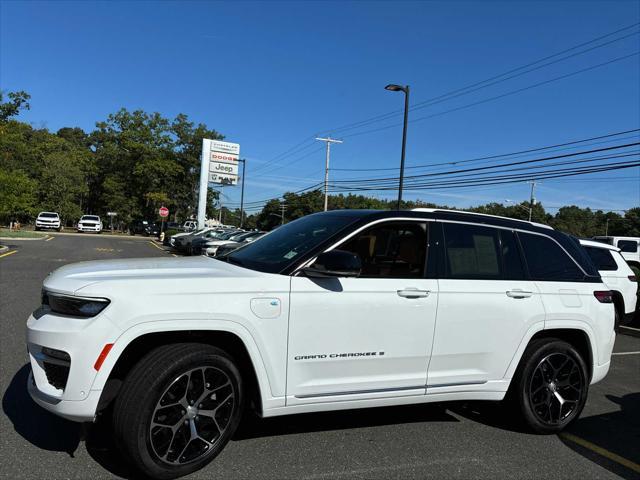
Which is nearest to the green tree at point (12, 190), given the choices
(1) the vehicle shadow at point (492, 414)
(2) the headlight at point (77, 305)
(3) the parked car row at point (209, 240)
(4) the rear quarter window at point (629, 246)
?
(3) the parked car row at point (209, 240)

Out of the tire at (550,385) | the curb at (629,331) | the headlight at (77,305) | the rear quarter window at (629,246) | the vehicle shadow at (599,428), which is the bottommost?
the vehicle shadow at (599,428)

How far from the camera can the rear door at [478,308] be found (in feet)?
12.4

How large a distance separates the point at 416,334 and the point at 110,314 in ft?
7.00

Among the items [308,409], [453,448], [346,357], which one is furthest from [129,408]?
[453,448]

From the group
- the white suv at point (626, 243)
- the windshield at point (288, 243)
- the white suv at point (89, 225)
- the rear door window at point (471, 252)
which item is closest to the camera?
the windshield at point (288, 243)

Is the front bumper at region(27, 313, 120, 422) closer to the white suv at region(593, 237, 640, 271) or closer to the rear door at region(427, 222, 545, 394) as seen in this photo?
the rear door at region(427, 222, 545, 394)

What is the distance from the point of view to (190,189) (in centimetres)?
5722

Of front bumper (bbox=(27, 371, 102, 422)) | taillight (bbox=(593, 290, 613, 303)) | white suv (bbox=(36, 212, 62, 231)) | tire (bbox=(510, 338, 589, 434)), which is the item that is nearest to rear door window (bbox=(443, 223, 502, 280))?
tire (bbox=(510, 338, 589, 434))

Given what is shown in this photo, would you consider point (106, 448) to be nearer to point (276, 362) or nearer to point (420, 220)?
point (276, 362)

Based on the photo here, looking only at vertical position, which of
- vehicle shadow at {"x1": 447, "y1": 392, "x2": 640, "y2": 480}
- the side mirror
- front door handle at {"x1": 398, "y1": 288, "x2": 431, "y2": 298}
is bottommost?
vehicle shadow at {"x1": 447, "y1": 392, "x2": 640, "y2": 480}

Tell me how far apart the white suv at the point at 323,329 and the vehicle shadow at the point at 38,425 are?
0.58 meters

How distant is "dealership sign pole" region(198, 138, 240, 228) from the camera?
39.8m

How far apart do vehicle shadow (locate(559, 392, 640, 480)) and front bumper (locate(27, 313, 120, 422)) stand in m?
3.69

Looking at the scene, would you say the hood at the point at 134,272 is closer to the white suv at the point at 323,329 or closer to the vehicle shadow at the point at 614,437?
the white suv at the point at 323,329
